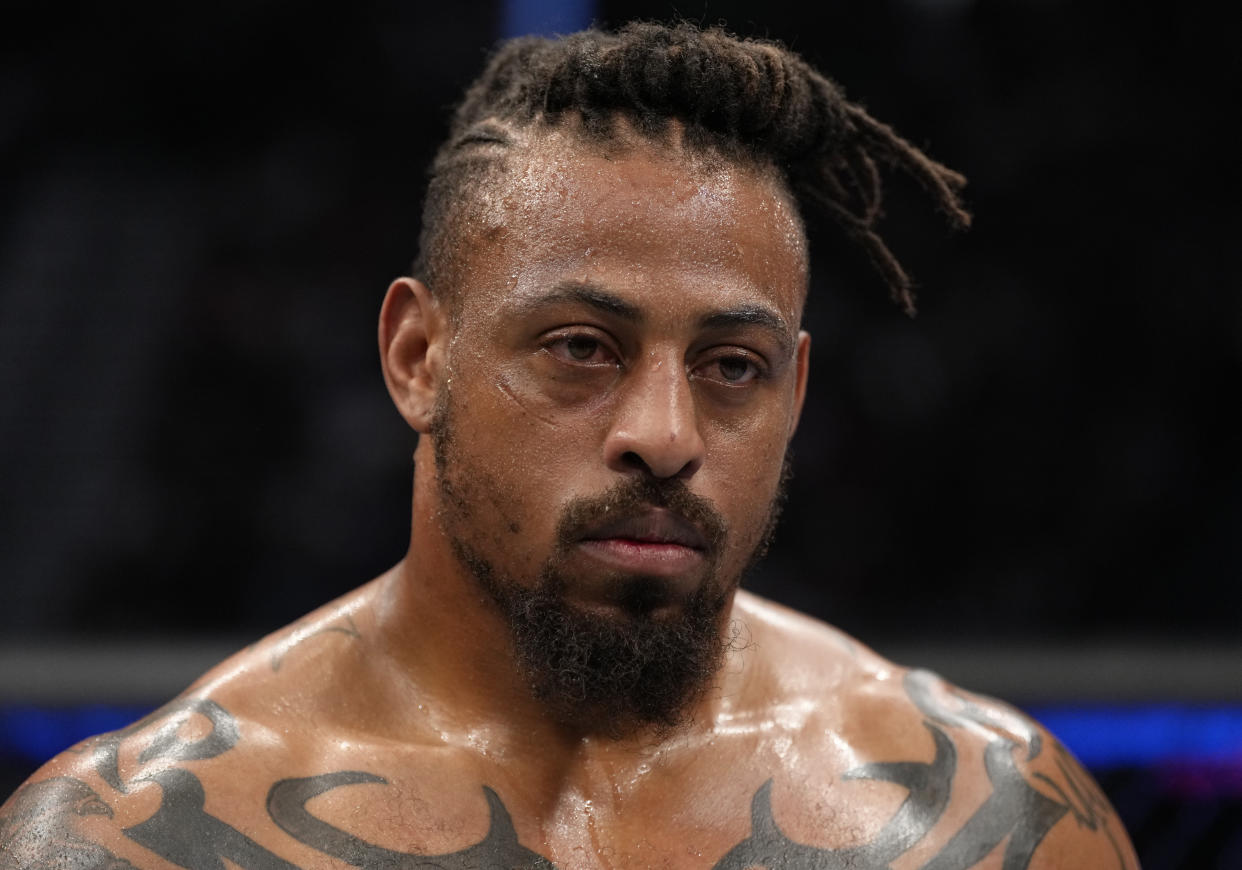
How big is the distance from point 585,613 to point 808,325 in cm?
286

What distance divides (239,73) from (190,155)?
0.31 metres

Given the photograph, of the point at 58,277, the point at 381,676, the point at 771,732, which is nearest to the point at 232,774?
the point at 381,676

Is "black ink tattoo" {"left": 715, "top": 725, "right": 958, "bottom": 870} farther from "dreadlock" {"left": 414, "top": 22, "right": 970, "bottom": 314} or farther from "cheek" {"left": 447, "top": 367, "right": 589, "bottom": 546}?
"dreadlock" {"left": 414, "top": 22, "right": 970, "bottom": 314}

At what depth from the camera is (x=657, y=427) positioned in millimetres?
1899

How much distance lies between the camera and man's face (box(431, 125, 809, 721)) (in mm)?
1942

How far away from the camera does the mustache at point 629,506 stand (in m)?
1.92

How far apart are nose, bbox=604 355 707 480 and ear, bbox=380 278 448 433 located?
0.36 metres

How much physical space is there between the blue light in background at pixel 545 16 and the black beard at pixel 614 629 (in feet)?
8.85

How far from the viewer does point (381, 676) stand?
2.17 m

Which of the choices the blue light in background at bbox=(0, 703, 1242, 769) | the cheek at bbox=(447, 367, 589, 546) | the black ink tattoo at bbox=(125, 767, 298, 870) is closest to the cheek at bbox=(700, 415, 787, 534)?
the cheek at bbox=(447, 367, 589, 546)

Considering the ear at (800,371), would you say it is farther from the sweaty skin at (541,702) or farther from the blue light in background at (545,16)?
the blue light in background at (545,16)

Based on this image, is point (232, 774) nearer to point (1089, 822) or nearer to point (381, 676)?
point (381, 676)

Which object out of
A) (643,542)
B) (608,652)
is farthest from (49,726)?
A: (643,542)

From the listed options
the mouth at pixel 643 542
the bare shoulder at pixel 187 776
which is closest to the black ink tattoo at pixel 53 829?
the bare shoulder at pixel 187 776
